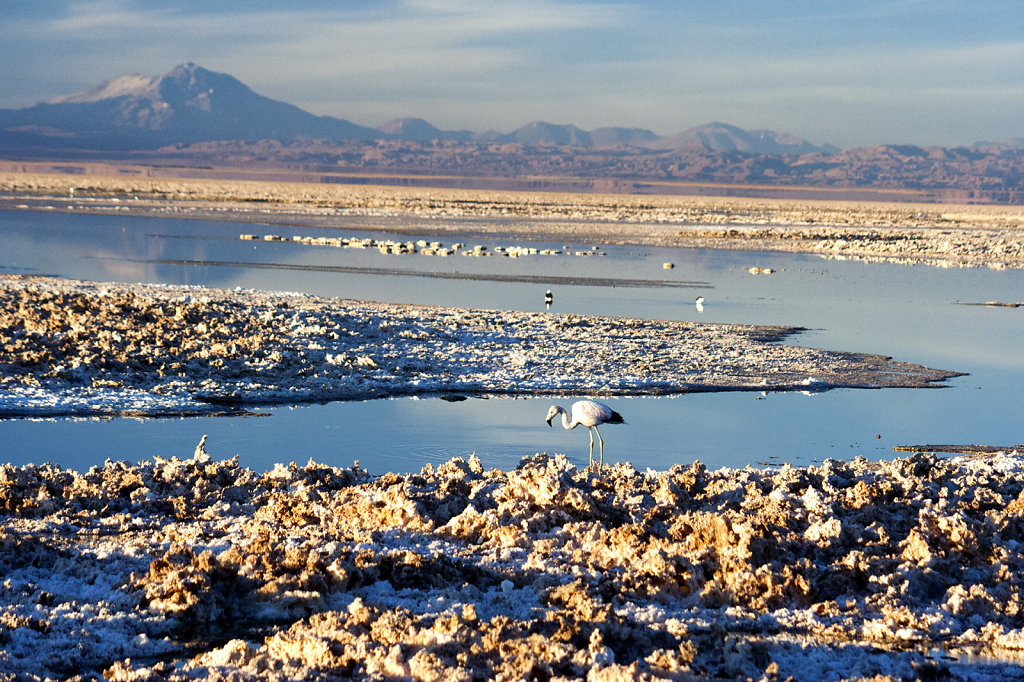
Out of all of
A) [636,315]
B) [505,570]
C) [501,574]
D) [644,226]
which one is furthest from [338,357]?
[644,226]

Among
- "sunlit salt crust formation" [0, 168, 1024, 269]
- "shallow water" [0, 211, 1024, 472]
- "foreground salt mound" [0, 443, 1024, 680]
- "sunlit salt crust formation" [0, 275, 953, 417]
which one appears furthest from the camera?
"sunlit salt crust formation" [0, 168, 1024, 269]

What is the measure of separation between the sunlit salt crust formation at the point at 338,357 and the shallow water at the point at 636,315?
0.58 m

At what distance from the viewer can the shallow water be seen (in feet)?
37.5

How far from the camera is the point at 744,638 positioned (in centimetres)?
539

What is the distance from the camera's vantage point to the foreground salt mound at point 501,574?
5.06 meters

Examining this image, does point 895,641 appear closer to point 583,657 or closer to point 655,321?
point 583,657

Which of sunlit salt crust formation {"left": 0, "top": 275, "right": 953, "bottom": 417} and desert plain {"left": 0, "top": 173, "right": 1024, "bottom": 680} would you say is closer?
desert plain {"left": 0, "top": 173, "right": 1024, "bottom": 680}

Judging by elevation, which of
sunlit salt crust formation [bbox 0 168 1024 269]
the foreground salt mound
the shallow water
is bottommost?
the shallow water

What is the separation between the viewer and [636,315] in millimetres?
22047

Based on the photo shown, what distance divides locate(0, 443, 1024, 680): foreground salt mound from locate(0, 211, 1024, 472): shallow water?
277 cm

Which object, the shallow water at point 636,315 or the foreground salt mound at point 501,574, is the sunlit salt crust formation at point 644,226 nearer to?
the shallow water at point 636,315

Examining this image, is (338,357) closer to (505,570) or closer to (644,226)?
(505,570)

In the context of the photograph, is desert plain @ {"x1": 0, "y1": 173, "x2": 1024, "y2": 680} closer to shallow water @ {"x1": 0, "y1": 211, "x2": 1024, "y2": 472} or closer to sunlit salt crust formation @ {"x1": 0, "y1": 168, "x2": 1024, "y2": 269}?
shallow water @ {"x1": 0, "y1": 211, "x2": 1024, "y2": 472}

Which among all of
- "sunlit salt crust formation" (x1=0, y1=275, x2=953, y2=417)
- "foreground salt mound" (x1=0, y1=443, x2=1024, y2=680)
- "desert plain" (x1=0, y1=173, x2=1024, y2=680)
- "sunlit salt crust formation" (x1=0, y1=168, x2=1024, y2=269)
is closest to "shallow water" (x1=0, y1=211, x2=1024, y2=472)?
"sunlit salt crust formation" (x1=0, y1=275, x2=953, y2=417)
